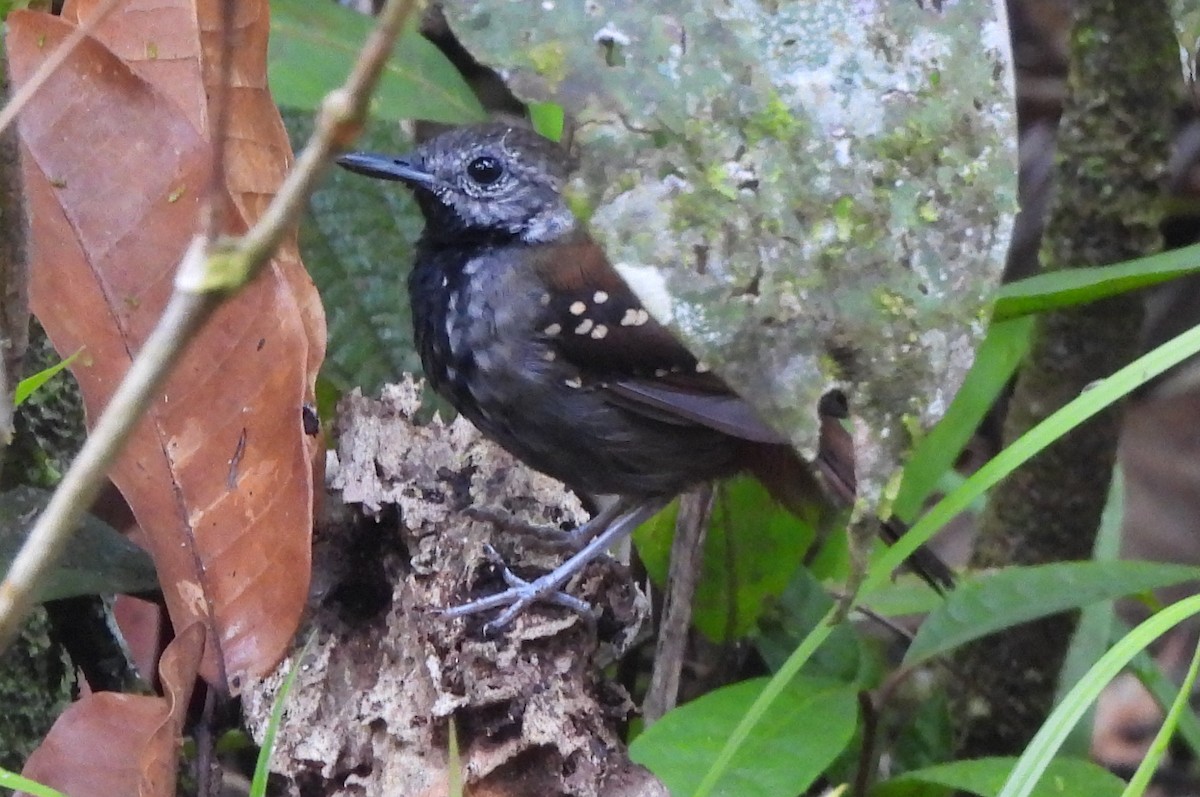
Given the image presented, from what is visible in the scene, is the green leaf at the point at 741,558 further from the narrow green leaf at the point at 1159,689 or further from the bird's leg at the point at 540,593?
the narrow green leaf at the point at 1159,689

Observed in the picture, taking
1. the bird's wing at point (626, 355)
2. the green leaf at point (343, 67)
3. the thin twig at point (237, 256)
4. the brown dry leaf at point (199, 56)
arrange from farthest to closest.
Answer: the bird's wing at point (626, 355), the green leaf at point (343, 67), the brown dry leaf at point (199, 56), the thin twig at point (237, 256)

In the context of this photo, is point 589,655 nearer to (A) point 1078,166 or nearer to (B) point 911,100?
(B) point 911,100

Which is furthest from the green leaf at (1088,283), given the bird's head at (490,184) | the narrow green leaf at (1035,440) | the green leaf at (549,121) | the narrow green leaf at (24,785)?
the narrow green leaf at (24,785)

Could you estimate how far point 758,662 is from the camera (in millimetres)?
2631

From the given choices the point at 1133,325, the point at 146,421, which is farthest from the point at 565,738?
the point at 1133,325

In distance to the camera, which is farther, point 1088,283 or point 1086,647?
point 1086,647

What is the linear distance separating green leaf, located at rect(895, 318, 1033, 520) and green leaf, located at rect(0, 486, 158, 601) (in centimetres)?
113

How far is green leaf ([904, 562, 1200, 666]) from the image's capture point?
5.90ft

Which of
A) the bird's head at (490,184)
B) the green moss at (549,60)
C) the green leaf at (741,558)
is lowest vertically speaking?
the green leaf at (741,558)

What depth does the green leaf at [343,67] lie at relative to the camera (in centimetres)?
196

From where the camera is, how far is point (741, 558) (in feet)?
7.48

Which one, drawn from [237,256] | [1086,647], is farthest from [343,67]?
[1086,647]

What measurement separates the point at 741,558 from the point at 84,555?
1098 millimetres

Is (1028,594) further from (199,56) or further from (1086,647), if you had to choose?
(199,56)
